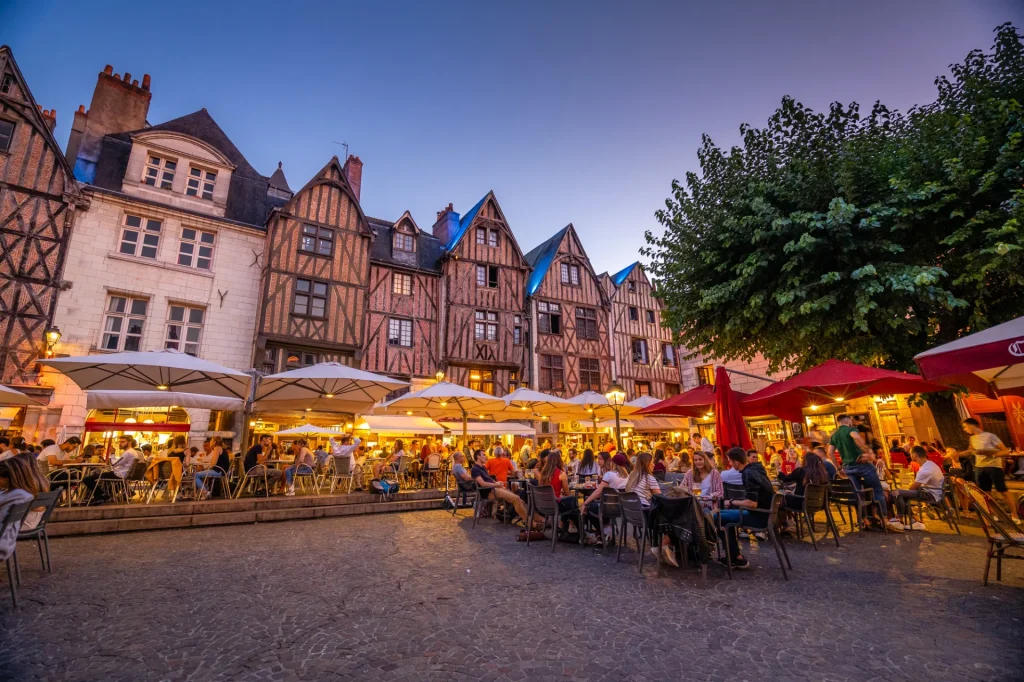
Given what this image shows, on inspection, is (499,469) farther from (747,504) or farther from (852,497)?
(852,497)

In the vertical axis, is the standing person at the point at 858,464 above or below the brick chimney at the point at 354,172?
below

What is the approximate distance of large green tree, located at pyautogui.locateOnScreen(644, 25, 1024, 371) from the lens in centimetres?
748

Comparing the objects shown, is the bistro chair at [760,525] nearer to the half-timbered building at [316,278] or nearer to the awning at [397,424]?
the awning at [397,424]

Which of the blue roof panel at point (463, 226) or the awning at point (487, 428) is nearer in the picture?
the awning at point (487, 428)

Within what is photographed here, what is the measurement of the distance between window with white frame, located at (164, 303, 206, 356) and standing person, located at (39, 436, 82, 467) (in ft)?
21.9

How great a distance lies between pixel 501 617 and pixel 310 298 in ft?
53.0

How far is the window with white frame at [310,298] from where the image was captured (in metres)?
17.3

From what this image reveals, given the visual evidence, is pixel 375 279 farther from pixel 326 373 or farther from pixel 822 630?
pixel 822 630

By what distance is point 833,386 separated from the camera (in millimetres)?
7660

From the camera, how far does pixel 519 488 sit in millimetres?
8711

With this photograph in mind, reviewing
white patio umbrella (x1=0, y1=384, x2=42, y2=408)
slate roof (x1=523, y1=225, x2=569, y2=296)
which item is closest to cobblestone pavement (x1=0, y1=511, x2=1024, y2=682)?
white patio umbrella (x1=0, y1=384, x2=42, y2=408)

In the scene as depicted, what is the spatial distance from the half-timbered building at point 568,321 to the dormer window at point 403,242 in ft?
20.0

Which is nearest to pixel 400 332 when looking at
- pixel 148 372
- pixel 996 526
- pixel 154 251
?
Result: pixel 154 251

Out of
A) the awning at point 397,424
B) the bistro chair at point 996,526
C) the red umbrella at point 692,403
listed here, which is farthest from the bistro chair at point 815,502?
the awning at point 397,424
